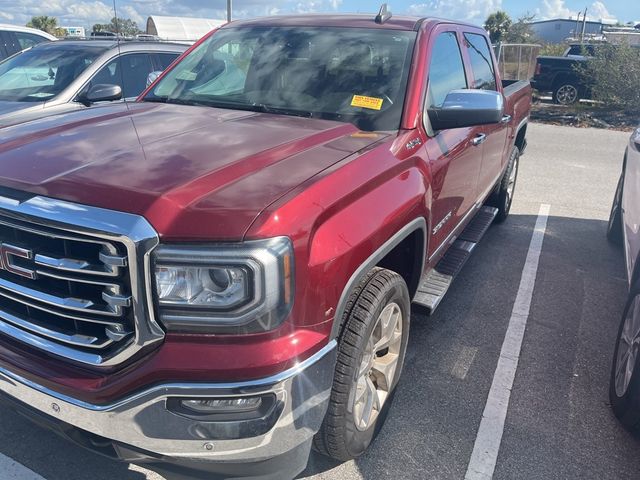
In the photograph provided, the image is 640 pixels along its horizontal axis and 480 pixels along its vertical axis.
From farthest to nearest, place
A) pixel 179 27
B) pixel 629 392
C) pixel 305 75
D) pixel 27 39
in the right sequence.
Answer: pixel 179 27 < pixel 27 39 < pixel 305 75 < pixel 629 392

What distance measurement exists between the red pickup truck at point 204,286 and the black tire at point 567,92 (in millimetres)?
15677

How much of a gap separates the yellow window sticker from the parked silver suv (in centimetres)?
357

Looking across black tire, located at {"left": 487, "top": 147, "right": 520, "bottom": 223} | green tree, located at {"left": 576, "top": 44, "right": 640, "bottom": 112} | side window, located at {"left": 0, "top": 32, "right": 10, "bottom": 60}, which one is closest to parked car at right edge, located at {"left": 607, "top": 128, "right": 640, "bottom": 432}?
black tire, located at {"left": 487, "top": 147, "right": 520, "bottom": 223}

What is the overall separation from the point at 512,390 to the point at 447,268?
0.90 metres

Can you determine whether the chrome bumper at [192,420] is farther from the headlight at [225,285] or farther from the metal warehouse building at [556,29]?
the metal warehouse building at [556,29]

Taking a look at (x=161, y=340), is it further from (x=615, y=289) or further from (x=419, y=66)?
(x=615, y=289)

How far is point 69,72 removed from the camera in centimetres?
613

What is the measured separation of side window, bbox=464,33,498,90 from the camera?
4.31 metres

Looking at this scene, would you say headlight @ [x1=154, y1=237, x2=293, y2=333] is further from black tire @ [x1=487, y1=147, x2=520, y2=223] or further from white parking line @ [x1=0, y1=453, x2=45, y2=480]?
black tire @ [x1=487, y1=147, x2=520, y2=223]

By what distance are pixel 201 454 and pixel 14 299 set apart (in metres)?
0.90

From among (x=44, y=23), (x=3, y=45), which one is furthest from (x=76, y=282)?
(x=44, y=23)

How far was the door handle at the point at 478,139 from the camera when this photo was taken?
3.79m

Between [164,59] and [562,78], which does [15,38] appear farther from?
[562,78]

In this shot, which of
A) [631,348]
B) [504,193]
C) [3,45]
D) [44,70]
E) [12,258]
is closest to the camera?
[12,258]
